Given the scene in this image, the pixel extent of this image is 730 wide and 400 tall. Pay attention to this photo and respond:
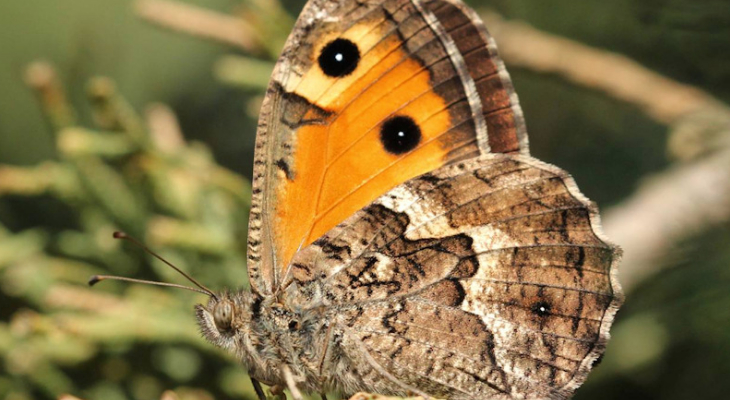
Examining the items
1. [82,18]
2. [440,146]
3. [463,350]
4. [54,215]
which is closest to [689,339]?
[463,350]

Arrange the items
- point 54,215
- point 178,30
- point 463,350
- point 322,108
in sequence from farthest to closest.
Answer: point 54,215
point 178,30
point 322,108
point 463,350

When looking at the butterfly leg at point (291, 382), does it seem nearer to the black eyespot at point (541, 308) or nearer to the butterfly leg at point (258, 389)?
the butterfly leg at point (258, 389)

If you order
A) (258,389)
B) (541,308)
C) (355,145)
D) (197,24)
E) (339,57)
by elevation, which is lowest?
(258,389)

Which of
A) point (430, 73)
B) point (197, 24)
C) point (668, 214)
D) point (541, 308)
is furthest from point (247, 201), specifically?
point (668, 214)

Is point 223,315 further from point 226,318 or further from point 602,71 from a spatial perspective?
point 602,71

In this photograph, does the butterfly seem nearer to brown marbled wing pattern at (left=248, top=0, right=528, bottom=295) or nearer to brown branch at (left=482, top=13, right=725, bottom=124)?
brown marbled wing pattern at (left=248, top=0, right=528, bottom=295)

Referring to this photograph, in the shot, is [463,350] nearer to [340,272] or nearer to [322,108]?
[340,272]
